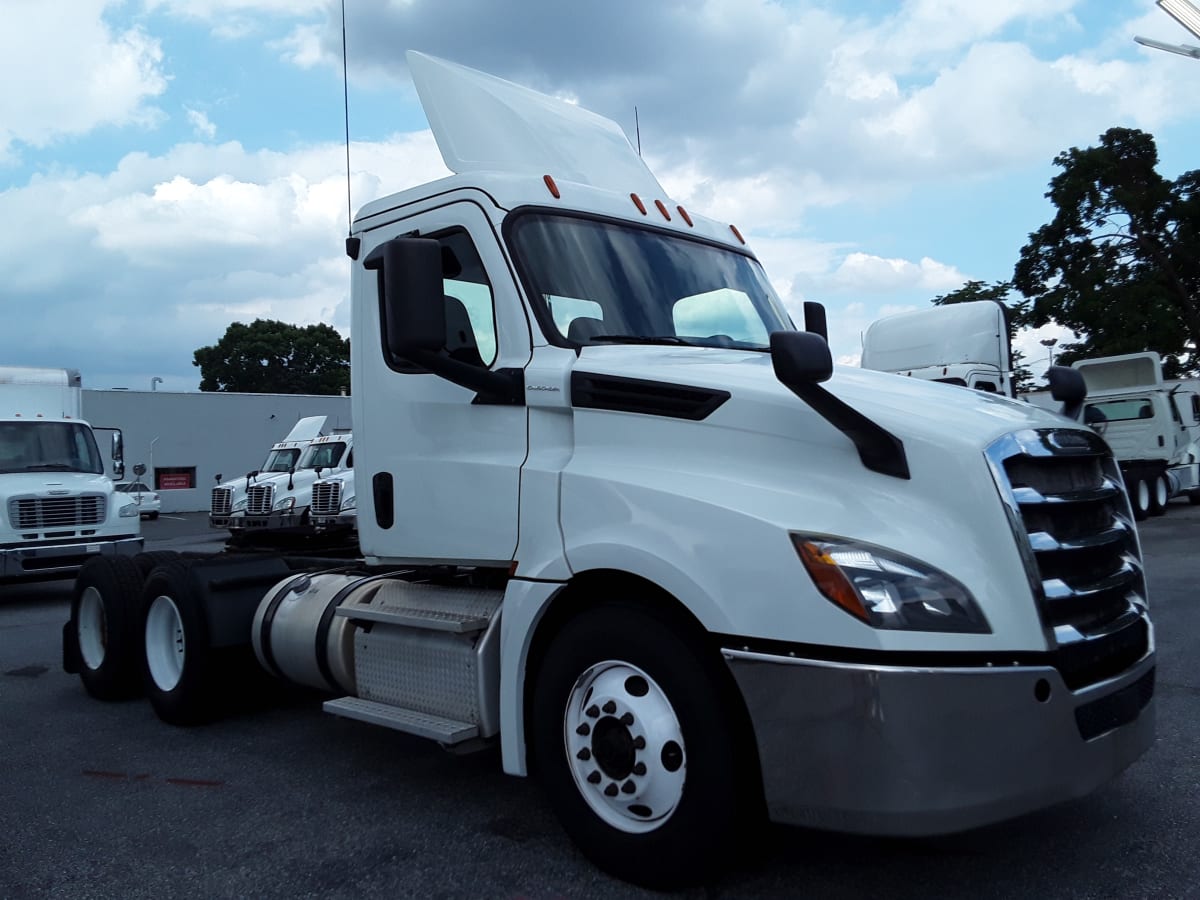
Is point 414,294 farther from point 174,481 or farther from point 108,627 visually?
point 174,481

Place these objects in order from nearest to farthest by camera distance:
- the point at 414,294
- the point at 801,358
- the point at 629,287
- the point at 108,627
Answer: the point at 801,358, the point at 414,294, the point at 629,287, the point at 108,627

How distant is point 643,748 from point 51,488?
1160 cm

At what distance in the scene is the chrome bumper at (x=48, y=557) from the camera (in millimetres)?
12250

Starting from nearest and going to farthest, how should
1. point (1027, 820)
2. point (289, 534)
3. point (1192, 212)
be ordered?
1. point (1027, 820)
2. point (289, 534)
3. point (1192, 212)

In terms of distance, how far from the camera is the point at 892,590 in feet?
9.87

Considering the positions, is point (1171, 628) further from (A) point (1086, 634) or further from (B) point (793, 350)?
(B) point (793, 350)

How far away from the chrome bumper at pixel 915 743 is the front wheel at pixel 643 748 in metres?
0.16

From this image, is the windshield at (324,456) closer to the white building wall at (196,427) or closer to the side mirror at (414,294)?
the side mirror at (414,294)

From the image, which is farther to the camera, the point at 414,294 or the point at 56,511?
the point at 56,511

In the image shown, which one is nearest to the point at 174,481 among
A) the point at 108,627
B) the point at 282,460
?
the point at 282,460

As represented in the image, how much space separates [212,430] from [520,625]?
124ft

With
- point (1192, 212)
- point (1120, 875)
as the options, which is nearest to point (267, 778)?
point (1120, 875)

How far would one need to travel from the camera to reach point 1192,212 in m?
30.7

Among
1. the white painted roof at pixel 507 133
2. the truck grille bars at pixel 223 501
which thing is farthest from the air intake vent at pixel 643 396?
the truck grille bars at pixel 223 501
